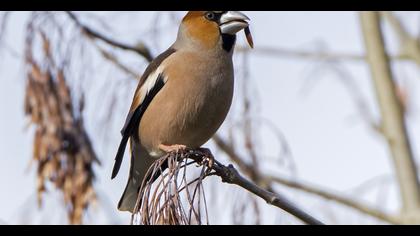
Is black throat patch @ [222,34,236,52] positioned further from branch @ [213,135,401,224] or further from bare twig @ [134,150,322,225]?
bare twig @ [134,150,322,225]

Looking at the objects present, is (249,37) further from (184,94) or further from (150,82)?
(150,82)

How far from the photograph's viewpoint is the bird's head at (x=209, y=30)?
13.8ft

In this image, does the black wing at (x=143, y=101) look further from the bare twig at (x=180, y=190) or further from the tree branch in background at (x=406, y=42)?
the tree branch in background at (x=406, y=42)

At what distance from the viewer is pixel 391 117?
4.89 metres

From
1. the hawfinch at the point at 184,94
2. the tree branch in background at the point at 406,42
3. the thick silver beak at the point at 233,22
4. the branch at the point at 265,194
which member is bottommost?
the branch at the point at 265,194

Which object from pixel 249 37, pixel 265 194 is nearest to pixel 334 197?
pixel 249 37

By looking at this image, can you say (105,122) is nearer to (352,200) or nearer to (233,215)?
(233,215)

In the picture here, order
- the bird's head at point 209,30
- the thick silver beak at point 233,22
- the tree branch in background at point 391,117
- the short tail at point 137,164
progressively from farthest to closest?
the tree branch in background at point 391,117 → the short tail at point 137,164 → the bird's head at point 209,30 → the thick silver beak at point 233,22

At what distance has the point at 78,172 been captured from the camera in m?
3.90

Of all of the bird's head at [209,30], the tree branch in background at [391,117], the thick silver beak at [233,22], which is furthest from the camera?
the tree branch in background at [391,117]

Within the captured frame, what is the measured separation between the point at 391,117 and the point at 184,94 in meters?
1.37

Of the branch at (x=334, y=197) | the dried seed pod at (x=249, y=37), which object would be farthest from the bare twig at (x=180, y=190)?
the branch at (x=334, y=197)
